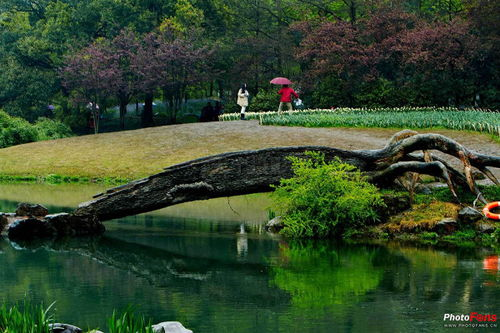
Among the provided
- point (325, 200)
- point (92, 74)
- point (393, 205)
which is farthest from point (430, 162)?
point (92, 74)

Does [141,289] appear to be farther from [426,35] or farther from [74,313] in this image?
[426,35]

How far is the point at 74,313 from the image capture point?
7527 millimetres

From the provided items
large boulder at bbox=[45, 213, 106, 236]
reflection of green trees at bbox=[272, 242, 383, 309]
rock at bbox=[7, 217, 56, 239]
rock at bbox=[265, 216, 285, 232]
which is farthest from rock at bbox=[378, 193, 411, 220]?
rock at bbox=[7, 217, 56, 239]

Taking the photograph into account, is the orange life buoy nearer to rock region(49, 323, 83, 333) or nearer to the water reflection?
the water reflection

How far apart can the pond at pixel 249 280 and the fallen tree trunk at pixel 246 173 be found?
68cm

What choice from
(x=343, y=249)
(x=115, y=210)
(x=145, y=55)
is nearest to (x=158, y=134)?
(x=145, y=55)

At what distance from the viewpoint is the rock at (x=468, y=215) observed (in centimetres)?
1318

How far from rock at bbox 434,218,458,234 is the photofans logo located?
569 centimetres

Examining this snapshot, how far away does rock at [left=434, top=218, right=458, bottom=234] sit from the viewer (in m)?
13.1

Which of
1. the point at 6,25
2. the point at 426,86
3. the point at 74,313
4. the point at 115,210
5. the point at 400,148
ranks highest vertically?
the point at 6,25

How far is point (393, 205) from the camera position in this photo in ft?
45.7

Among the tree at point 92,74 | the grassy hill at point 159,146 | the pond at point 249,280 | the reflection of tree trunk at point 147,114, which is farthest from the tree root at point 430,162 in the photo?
the reflection of tree trunk at point 147,114

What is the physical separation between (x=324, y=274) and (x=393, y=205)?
4406 mm

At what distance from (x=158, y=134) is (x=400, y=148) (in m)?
17.7
